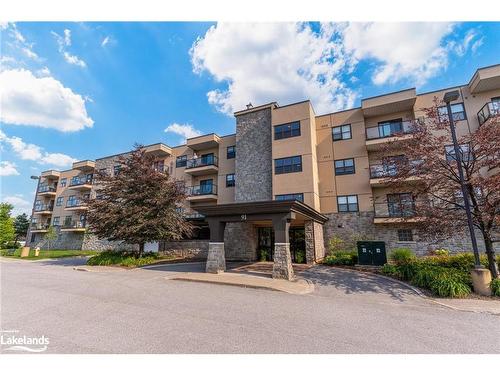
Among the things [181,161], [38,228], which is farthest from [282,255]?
[38,228]

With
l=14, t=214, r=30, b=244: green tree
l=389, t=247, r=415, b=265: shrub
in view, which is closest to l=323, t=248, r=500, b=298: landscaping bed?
l=389, t=247, r=415, b=265: shrub

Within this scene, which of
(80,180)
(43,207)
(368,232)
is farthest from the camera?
(43,207)

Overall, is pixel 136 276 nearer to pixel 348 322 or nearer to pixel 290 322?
pixel 290 322

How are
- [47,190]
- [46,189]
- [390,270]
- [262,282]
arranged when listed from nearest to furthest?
[262,282] < [390,270] < [47,190] < [46,189]

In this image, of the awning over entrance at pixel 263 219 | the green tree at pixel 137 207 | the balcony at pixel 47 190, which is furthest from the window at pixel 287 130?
the balcony at pixel 47 190

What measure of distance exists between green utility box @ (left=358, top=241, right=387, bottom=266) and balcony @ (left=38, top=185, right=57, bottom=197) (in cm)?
4666

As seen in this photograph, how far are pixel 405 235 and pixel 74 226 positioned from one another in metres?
39.6

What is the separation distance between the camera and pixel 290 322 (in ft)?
18.4

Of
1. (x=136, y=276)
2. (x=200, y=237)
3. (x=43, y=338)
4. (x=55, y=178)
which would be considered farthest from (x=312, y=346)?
(x=55, y=178)

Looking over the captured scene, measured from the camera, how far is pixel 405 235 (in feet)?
54.6

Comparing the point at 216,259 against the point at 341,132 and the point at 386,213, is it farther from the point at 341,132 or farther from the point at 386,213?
the point at 341,132

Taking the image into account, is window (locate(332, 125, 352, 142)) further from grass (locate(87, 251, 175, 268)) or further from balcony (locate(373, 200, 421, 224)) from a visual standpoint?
grass (locate(87, 251, 175, 268))

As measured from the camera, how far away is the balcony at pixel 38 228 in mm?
37250

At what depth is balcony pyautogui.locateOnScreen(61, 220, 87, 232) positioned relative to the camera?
32500mm
